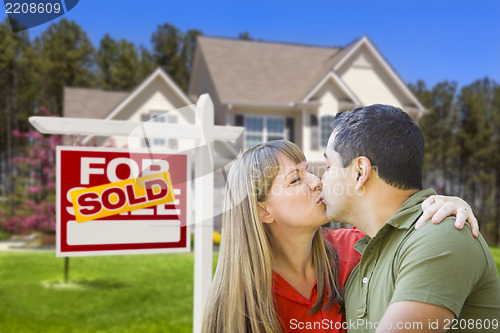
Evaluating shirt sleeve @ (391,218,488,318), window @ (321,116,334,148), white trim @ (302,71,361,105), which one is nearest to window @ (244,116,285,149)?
window @ (321,116,334,148)

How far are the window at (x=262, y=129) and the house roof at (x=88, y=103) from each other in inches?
212

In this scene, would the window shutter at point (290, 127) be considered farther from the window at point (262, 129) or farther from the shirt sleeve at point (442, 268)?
the shirt sleeve at point (442, 268)

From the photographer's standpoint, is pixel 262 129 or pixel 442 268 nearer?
pixel 442 268

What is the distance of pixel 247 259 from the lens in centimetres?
225

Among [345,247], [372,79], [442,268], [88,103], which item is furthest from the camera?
[88,103]

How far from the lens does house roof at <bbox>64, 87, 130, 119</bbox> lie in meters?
19.5

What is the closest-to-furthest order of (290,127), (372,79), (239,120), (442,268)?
(442,268), (239,120), (290,127), (372,79)

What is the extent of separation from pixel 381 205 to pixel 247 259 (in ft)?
2.26

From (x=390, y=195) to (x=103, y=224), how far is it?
1995 mm

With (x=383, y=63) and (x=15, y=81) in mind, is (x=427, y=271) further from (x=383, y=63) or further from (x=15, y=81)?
(x=15, y=81)

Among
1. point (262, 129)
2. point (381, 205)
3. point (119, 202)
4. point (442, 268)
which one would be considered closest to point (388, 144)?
point (381, 205)

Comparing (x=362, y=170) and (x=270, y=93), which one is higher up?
(x=270, y=93)

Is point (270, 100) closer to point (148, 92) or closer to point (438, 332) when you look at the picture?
point (148, 92)

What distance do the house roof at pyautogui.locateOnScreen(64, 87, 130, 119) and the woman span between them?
17.8 metres
